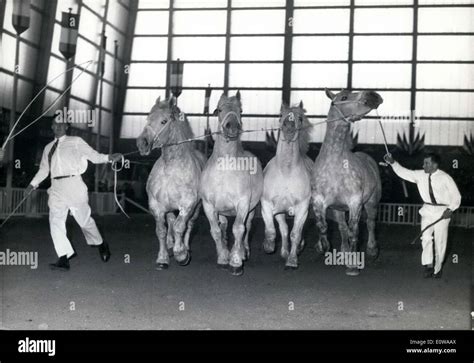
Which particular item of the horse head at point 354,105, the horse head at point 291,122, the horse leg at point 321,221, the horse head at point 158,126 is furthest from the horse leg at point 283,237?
the horse head at point 158,126

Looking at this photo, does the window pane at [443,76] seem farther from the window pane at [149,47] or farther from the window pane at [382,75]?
the window pane at [149,47]

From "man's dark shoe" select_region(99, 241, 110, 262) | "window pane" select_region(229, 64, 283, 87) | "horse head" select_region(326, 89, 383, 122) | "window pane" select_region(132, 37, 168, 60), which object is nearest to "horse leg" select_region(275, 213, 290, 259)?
"horse head" select_region(326, 89, 383, 122)

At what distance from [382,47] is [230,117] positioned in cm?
1868

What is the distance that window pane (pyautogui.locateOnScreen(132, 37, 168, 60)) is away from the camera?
723 inches

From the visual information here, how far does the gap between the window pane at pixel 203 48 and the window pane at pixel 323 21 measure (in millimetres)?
3005

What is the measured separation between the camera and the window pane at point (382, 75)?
25797 millimetres

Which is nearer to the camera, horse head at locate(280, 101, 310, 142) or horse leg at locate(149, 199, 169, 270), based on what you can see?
horse head at locate(280, 101, 310, 142)

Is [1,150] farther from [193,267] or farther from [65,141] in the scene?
[193,267]

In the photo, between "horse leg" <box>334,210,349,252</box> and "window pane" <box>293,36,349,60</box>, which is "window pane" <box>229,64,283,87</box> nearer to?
"window pane" <box>293,36,349,60</box>

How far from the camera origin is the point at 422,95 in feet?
87.7

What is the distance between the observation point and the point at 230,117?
793 cm

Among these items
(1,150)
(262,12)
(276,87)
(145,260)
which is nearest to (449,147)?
(276,87)

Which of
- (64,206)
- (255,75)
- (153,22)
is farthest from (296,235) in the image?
(255,75)

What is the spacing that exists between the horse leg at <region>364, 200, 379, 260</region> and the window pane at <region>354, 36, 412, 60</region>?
1506cm
